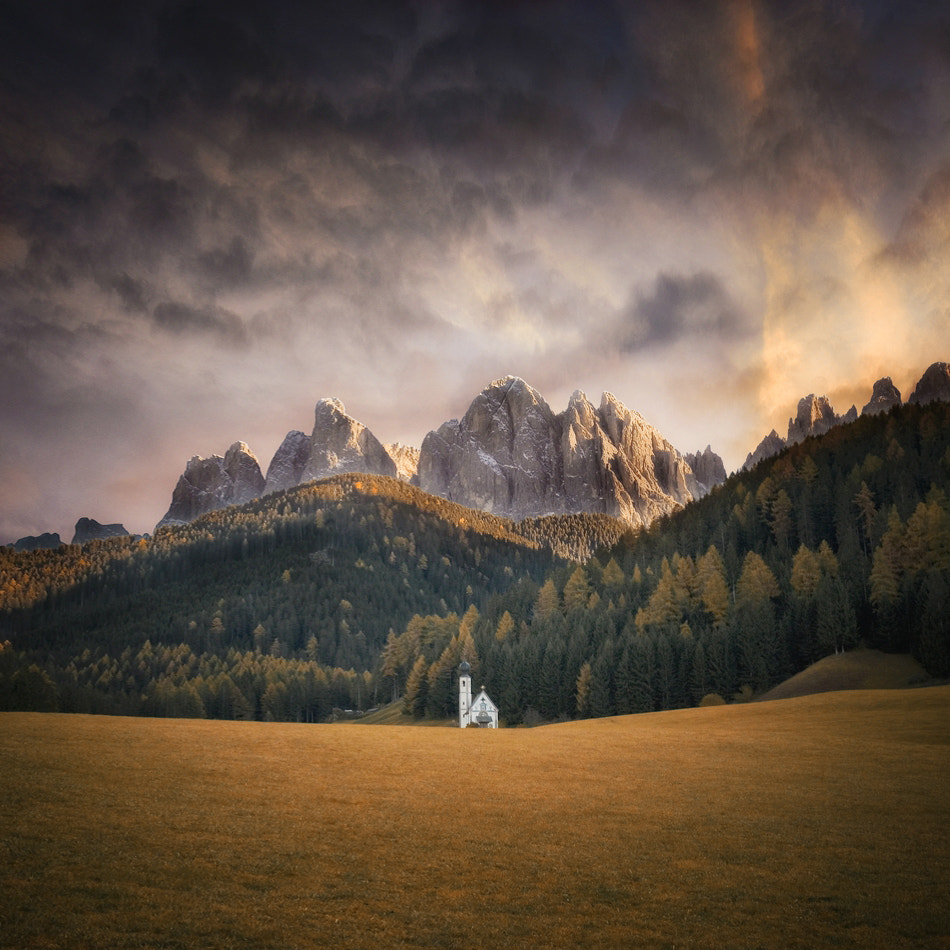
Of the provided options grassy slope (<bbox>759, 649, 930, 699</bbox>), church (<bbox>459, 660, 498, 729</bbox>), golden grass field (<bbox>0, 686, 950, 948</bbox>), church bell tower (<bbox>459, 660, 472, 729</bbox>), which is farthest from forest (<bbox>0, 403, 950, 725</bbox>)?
golden grass field (<bbox>0, 686, 950, 948</bbox>)

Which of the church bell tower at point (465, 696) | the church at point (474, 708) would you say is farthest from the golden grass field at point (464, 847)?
the church bell tower at point (465, 696)

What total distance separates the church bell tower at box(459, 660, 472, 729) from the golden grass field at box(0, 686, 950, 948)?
60.0 meters

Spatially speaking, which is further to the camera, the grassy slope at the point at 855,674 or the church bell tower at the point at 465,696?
the church bell tower at the point at 465,696

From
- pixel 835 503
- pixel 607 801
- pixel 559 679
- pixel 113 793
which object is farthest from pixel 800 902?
pixel 835 503

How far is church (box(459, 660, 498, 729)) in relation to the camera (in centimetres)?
9394

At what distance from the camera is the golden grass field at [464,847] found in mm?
14156

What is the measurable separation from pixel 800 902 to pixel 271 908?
1309 cm

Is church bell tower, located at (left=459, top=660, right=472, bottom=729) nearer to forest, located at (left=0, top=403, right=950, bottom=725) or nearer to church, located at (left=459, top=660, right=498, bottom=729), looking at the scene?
church, located at (left=459, top=660, right=498, bottom=729)

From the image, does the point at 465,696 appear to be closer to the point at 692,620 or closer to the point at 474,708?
the point at 474,708

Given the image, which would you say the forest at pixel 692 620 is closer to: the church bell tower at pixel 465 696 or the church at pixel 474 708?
the church at pixel 474 708

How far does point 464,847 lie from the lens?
2075 centimetres

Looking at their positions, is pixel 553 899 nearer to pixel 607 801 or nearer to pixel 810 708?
pixel 607 801

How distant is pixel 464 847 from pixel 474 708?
77.6m

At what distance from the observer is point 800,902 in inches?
648
